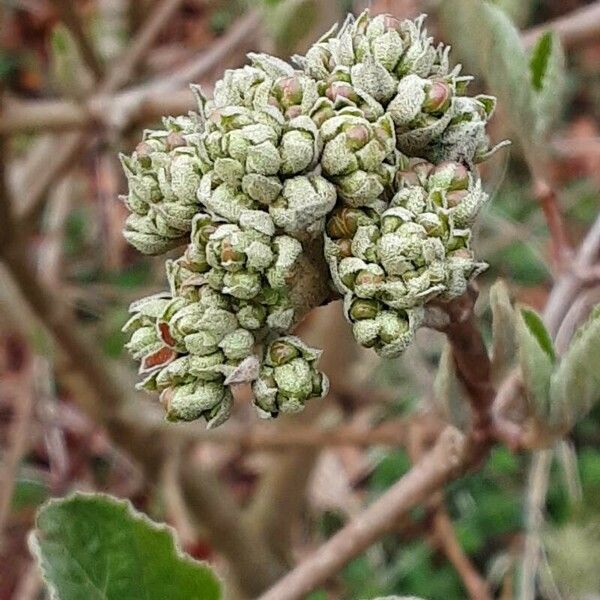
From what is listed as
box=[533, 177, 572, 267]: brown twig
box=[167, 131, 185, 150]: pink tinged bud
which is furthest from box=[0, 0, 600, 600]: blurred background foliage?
box=[167, 131, 185, 150]: pink tinged bud

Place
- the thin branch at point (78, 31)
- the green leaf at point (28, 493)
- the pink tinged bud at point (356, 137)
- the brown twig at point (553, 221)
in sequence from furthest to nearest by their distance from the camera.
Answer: the green leaf at point (28, 493) < the thin branch at point (78, 31) < the brown twig at point (553, 221) < the pink tinged bud at point (356, 137)

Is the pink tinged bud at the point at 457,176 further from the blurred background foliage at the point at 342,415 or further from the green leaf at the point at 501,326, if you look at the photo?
the blurred background foliage at the point at 342,415

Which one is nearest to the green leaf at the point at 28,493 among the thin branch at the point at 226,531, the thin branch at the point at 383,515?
the thin branch at the point at 226,531

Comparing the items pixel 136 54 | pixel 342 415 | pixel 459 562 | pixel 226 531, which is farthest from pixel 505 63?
pixel 342 415

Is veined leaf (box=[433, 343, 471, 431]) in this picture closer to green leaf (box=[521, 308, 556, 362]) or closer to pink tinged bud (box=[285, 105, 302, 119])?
green leaf (box=[521, 308, 556, 362])

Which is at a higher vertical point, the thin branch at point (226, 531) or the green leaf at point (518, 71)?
the green leaf at point (518, 71)

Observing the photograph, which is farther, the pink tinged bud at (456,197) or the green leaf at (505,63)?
the green leaf at (505,63)
